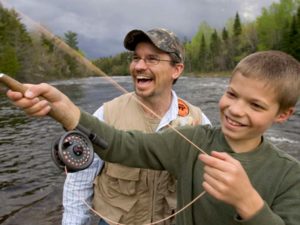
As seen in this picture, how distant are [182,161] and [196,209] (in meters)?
0.28

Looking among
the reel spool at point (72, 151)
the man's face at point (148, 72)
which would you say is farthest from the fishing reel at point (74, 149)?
the man's face at point (148, 72)

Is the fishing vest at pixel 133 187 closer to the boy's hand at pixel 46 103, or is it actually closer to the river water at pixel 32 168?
the boy's hand at pixel 46 103

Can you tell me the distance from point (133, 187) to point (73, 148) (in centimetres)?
89

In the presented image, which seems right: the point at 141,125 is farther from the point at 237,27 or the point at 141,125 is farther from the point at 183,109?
the point at 237,27

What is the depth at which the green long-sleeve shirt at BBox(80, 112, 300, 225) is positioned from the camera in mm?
1922

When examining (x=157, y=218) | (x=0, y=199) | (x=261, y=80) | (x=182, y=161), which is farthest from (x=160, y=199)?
(x=0, y=199)

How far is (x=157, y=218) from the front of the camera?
2.99 meters

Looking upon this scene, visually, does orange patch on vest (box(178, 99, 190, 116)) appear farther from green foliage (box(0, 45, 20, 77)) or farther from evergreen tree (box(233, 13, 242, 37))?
evergreen tree (box(233, 13, 242, 37))

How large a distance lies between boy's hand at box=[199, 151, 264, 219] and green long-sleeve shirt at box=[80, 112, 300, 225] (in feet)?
0.70

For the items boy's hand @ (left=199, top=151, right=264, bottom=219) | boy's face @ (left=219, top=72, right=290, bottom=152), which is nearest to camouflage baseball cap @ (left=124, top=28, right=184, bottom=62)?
boy's face @ (left=219, top=72, right=290, bottom=152)

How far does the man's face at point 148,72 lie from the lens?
307 cm

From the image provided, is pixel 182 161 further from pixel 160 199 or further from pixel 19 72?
pixel 19 72

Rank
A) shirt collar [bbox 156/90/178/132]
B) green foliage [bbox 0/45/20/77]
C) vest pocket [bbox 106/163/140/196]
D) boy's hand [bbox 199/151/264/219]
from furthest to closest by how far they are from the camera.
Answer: green foliage [bbox 0/45/20/77] → shirt collar [bbox 156/90/178/132] → vest pocket [bbox 106/163/140/196] → boy's hand [bbox 199/151/264/219]

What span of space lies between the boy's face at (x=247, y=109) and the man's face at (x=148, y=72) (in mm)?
1078
